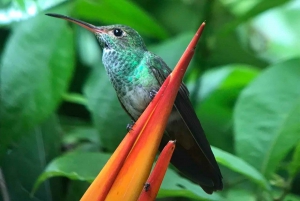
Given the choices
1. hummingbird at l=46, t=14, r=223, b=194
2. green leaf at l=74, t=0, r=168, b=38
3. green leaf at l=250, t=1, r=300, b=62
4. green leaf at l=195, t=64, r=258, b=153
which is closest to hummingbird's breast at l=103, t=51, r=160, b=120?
hummingbird at l=46, t=14, r=223, b=194

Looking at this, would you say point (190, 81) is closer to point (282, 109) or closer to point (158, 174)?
point (282, 109)

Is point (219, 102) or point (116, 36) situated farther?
point (219, 102)

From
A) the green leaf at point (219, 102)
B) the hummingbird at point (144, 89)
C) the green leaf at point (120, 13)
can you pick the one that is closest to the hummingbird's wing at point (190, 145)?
the hummingbird at point (144, 89)

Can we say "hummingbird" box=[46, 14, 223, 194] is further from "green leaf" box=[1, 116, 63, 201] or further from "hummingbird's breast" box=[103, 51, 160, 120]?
"green leaf" box=[1, 116, 63, 201]

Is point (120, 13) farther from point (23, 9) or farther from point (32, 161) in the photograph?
point (32, 161)

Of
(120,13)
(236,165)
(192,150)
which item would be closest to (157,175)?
(192,150)

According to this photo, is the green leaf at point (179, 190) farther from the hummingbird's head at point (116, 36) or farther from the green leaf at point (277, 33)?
the green leaf at point (277, 33)

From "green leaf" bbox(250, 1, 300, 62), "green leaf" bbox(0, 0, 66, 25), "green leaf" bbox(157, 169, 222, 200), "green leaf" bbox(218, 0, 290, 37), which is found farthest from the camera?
"green leaf" bbox(250, 1, 300, 62)
